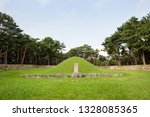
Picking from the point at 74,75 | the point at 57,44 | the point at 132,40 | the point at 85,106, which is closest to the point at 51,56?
the point at 57,44

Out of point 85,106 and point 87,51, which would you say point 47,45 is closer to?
point 87,51

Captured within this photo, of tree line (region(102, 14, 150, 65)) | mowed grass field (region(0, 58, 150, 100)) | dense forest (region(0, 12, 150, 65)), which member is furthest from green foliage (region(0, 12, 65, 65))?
mowed grass field (region(0, 58, 150, 100))

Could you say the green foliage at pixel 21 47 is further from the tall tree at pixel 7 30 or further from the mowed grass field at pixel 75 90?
the mowed grass field at pixel 75 90

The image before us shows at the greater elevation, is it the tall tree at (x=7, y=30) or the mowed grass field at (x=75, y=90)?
the tall tree at (x=7, y=30)

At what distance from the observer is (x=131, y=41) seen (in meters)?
41.3

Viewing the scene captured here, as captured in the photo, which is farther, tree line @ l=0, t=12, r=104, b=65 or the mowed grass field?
tree line @ l=0, t=12, r=104, b=65

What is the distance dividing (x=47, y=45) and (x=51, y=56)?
6639 millimetres

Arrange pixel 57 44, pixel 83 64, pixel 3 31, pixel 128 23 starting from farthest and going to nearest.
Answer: pixel 57 44, pixel 128 23, pixel 3 31, pixel 83 64

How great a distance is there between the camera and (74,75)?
19453mm

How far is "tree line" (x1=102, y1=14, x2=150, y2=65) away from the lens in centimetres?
3744

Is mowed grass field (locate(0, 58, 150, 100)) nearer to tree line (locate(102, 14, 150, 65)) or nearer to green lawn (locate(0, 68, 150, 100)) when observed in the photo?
green lawn (locate(0, 68, 150, 100))

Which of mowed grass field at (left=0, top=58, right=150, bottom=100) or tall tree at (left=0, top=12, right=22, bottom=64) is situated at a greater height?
tall tree at (left=0, top=12, right=22, bottom=64)

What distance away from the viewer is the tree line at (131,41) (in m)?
37.4

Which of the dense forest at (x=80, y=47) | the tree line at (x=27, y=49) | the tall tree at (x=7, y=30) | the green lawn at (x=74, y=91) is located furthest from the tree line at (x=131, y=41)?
the green lawn at (x=74, y=91)
